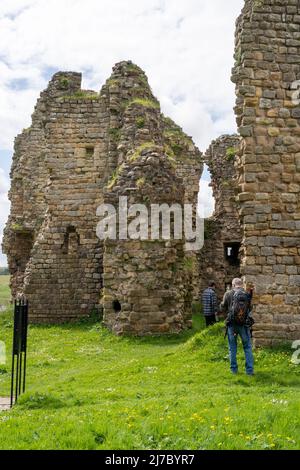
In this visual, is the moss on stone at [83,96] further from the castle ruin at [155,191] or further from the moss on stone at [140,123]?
the moss on stone at [140,123]

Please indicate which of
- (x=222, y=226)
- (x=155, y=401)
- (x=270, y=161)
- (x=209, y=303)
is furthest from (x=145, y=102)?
(x=155, y=401)

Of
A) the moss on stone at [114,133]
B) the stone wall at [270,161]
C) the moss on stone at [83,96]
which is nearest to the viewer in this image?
the stone wall at [270,161]

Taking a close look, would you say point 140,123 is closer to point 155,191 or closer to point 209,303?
point 155,191

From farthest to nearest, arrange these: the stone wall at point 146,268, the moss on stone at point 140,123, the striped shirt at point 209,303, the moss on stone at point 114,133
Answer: the moss on stone at point 114,133
the moss on stone at point 140,123
the striped shirt at point 209,303
the stone wall at point 146,268

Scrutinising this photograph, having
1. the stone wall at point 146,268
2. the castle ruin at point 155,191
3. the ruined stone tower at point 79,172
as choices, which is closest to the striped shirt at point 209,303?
the castle ruin at point 155,191

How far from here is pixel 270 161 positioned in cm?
1253

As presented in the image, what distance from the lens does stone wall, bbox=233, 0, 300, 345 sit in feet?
39.9

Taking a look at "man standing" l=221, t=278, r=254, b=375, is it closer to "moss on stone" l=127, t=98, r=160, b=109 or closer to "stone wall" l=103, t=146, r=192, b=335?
"stone wall" l=103, t=146, r=192, b=335

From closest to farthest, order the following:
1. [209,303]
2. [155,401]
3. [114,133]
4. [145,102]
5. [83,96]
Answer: [155,401]
[209,303]
[145,102]
[114,133]
[83,96]

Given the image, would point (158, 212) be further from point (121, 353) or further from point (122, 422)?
point (122, 422)

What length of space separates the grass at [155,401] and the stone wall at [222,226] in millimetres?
11543

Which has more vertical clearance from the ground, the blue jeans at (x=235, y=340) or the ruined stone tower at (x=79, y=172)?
the ruined stone tower at (x=79, y=172)

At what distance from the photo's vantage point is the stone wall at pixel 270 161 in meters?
12.2

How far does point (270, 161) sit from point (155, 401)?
20.4 ft
